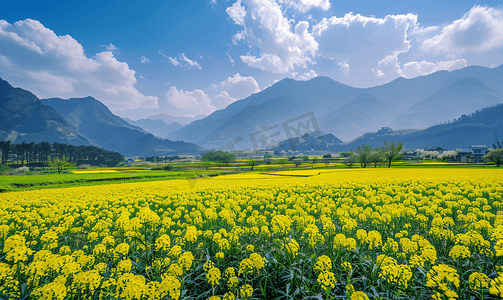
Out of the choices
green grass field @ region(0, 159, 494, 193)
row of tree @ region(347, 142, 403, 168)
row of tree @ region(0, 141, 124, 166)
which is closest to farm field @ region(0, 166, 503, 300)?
green grass field @ region(0, 159, 494, 193)

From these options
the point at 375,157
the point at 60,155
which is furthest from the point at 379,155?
the point at 60,155

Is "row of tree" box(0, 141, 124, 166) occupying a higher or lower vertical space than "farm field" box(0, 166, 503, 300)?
higher

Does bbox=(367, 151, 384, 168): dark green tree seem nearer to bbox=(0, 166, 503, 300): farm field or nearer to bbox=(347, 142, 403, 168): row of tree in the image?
bbox=(347, 142, 403, 168): row of tree

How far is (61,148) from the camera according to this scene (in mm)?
114875

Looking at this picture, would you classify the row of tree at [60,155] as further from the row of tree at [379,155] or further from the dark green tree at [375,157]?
the dark green tree at [375,157]

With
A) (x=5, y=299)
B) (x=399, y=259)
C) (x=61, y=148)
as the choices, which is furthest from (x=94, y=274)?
(x=61, y=148)

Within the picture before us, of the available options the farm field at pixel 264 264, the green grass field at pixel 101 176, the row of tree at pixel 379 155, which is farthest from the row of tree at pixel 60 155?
the farm field at pixel 264 264

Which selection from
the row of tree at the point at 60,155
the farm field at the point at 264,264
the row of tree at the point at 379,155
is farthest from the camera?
the row of tree at the point at 60,155

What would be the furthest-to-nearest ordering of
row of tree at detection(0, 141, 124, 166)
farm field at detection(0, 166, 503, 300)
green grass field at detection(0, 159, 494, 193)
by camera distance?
row of tree at detection(0, 141, 124, 166) < green grass field at detection(0, 159, 494, 193) < farm field at detection(0, 166, 503, 300)

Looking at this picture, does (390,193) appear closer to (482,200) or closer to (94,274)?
(482,200)

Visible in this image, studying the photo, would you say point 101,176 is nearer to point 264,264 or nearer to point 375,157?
point 264,264

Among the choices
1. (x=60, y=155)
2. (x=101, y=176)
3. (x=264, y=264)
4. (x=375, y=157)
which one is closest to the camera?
(x=264, y=264)

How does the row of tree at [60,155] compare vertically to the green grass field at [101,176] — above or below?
above

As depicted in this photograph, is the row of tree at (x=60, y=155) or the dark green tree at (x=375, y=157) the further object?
the row of tree at (x=60, y=155)
